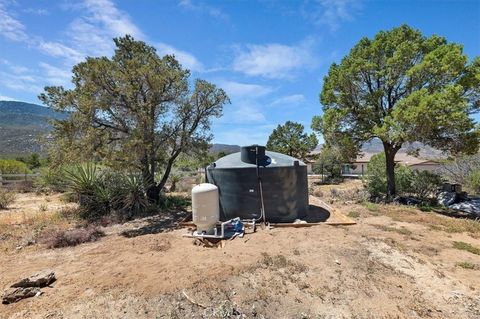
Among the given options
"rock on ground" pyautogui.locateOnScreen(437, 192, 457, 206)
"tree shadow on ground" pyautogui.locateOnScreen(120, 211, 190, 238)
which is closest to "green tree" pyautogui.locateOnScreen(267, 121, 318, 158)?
"rock on ground" pyautogui.locateOnScreen(437, 192, 457, 206)

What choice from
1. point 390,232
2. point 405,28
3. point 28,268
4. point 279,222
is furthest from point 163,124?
point 405,28

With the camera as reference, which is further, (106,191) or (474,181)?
(474,181)

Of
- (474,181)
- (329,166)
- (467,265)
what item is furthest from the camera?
(329,166)

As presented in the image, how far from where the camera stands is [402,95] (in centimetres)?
1325

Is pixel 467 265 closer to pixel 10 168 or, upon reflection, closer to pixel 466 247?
pixel 466 247

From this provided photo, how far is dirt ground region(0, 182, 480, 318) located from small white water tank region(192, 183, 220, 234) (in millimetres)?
593

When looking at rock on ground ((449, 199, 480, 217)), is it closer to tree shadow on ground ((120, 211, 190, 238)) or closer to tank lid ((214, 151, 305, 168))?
tank lid ((214, 151, 305, 168))

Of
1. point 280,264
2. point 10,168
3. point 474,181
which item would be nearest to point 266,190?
point 280,264

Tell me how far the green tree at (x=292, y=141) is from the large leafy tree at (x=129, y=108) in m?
27.4

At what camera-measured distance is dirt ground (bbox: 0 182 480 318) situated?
420cm

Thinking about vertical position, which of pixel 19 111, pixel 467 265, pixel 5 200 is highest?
pixel 19 111

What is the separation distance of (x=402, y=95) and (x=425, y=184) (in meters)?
4.69

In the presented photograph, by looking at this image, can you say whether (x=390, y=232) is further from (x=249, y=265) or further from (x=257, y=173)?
(x=249, y=265)

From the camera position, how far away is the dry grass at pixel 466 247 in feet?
22.0
